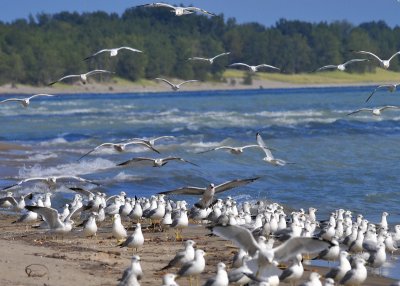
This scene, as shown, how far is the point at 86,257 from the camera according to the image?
1620 centimetres

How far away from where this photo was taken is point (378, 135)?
49750 millimetres

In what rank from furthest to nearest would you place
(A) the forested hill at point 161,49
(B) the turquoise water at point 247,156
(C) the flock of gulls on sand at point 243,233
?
(A) the forested hill at point 161,49 < (B) the turquoise water at point 247,156 < (C) the flock of gulls on sand at point 243,233

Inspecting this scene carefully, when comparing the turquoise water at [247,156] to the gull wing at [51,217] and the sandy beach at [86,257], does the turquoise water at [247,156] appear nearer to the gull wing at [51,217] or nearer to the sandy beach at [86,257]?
the sandy beach at [86,257]

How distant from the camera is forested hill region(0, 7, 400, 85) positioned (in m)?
143

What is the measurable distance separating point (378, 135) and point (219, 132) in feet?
26.6

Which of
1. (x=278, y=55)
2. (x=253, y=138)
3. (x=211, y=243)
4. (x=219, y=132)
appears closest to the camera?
(x=211, y=243)

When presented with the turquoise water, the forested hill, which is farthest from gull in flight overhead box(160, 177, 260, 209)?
the forested hill

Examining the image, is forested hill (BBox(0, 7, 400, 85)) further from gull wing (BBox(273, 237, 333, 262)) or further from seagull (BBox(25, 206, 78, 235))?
gull wing (BBox(273, 237, 333, 262))

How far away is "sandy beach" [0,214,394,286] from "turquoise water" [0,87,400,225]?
5.36m

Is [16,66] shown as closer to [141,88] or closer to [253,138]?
[141,88]

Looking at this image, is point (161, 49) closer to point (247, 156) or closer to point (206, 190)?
point (247, 156)

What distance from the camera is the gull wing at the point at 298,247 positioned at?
42.9 feet

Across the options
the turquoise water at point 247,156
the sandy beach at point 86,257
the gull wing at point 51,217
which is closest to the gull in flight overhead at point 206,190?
the sandy beach at point 86,257

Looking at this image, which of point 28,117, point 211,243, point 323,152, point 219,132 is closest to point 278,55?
point 28,117
